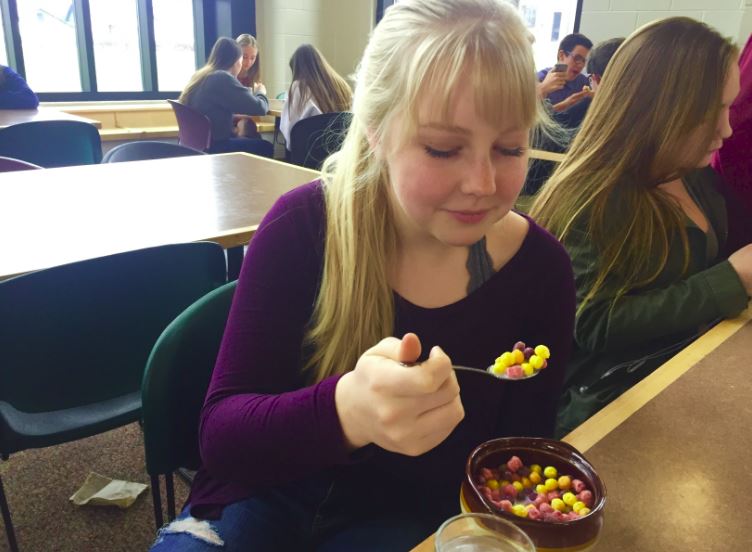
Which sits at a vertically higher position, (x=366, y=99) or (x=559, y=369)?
(x=366, y=99)

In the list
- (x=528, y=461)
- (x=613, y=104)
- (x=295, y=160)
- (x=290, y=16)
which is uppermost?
(x=290, y=16)

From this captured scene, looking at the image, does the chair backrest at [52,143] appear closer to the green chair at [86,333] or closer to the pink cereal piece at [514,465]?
the green chair at [86,333]

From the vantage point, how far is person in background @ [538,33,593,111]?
158 inches

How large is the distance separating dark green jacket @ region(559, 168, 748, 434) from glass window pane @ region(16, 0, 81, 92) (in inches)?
205

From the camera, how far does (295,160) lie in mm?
3934

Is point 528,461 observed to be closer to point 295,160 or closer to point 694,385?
point 694,385

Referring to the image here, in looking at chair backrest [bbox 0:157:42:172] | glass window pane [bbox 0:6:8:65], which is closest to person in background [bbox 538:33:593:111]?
chair backrest [bbox 0:157:42:172]

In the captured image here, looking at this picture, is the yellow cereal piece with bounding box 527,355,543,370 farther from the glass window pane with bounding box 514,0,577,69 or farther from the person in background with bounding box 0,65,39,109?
the person in background with bounding box 0,65,39,109

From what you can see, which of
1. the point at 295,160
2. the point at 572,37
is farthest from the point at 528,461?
the point at 572,37

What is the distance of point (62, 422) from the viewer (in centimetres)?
136

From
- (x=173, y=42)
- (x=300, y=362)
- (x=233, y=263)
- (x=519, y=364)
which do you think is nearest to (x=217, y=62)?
(x=173, y=42)

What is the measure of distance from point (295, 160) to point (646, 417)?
3.36 metres

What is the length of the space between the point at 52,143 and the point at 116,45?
115 inches

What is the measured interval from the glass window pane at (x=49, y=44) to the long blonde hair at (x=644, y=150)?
5.10 m
